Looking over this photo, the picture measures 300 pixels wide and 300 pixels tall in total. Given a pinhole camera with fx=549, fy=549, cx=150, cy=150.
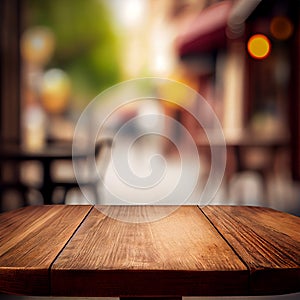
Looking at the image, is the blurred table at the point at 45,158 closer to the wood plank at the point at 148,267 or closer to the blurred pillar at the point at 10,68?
the wood plank at the point at 148,267

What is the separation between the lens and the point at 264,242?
108cm

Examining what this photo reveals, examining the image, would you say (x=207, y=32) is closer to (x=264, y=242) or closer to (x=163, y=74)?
(x=163, y=74)

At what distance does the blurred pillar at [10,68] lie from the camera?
18.9 feet

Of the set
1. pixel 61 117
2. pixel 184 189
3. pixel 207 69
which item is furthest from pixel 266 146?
pixel 61 117

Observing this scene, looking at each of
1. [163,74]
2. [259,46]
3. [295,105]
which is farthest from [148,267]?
[163,74]

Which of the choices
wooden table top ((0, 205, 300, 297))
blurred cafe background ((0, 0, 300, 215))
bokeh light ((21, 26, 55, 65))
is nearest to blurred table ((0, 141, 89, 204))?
blurred cafe background ((0, 0, 300, 215))

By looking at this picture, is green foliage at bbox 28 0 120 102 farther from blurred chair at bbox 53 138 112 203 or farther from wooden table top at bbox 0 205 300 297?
wooden table top at bbox 0 205 300 297

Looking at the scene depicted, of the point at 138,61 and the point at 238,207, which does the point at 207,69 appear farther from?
the point at 238,207

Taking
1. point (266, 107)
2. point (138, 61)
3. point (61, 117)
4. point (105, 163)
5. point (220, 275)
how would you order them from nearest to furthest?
1. point (220, 275)
2. point (105, 163)
3. point (266, 107)
4. point (61, 117)
5. point (138, 61)

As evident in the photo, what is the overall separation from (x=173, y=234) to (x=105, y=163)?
2891 millimetres

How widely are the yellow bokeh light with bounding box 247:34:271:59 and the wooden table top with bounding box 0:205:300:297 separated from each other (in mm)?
7677

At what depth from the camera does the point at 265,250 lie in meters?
1.01

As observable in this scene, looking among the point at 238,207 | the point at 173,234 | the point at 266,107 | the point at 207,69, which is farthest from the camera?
the point at 207,69

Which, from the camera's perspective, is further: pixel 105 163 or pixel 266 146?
pixel 266 146
